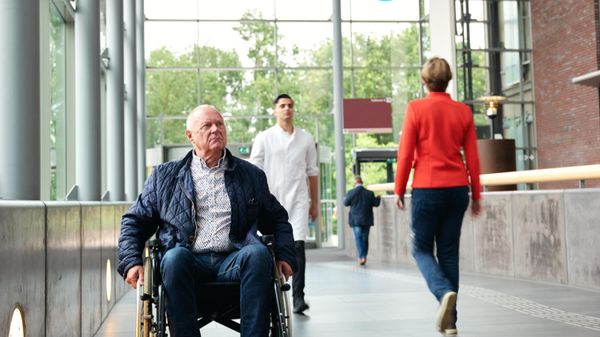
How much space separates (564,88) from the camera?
2605cm

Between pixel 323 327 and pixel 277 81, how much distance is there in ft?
69.7

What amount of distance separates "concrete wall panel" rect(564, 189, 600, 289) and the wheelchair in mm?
5197

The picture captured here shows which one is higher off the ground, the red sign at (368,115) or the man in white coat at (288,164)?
the red sign at (368,115)

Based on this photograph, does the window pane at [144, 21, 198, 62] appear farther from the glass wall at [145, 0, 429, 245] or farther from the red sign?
the red sign

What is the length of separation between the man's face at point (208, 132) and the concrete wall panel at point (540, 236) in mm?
5810

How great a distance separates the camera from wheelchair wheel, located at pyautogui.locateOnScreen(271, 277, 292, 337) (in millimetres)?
3977

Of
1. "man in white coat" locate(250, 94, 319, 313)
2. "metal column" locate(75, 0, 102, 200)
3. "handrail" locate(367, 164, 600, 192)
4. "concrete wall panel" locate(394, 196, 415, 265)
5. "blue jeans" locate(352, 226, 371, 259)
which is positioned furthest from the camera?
"blue jeans" locate(352, 226, 371, 259)

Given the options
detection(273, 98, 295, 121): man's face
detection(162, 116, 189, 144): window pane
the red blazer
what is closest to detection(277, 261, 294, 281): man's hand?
the red blazer

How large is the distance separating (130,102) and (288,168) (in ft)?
38.1

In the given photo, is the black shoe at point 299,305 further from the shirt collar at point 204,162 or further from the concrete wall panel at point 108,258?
the shirt collar at point 204,162

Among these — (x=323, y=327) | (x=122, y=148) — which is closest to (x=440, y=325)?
(x=323, y=327)

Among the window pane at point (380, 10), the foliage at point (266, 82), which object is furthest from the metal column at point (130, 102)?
the window pane at point (380, 10)

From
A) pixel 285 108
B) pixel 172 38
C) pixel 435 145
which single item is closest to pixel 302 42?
pixel 172 38

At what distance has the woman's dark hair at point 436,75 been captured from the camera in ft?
19.8
